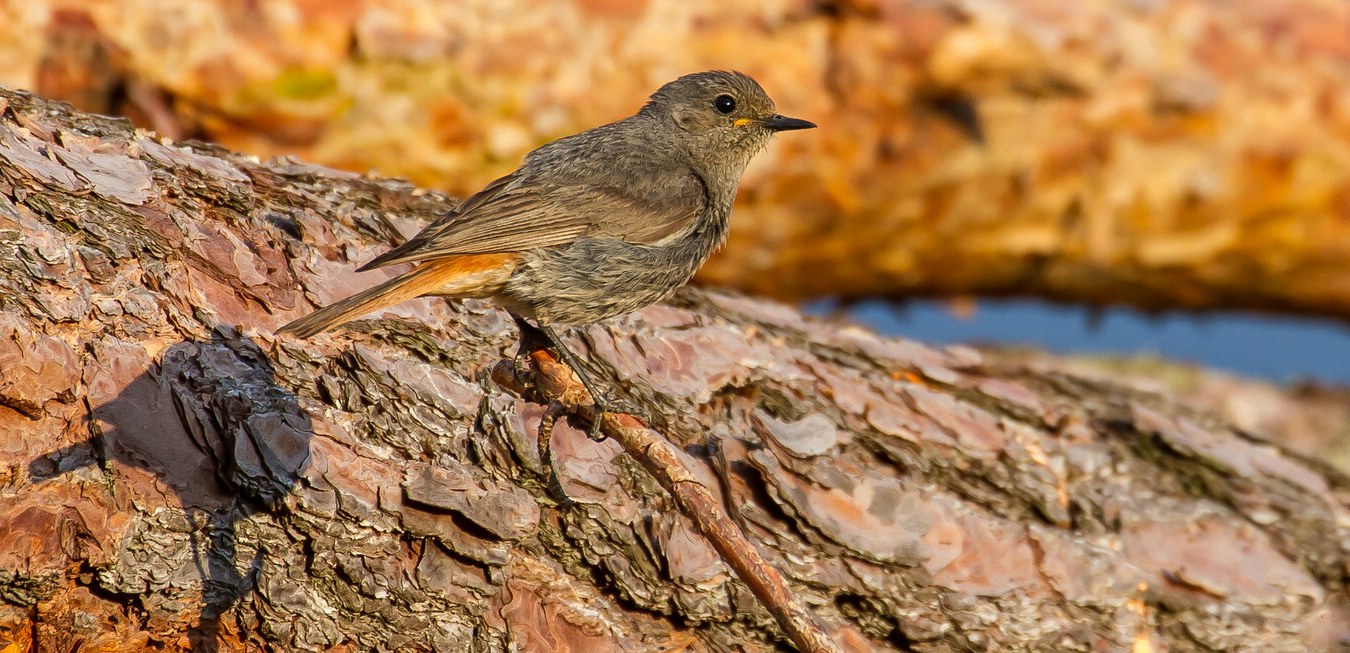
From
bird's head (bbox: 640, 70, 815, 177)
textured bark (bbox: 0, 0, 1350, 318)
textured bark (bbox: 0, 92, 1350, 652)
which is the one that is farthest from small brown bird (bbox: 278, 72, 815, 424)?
textured bark (bbox: 0, 0, 1350, 318)

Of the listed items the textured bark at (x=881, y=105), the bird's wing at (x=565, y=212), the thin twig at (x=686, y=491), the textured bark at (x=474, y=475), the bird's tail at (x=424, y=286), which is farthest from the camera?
the textured bark at (x=881, y=105)

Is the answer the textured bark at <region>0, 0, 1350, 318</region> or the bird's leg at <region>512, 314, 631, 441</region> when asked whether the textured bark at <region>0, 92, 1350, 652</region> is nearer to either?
the bird's leg at <region>512, 314, 631, 441</region>

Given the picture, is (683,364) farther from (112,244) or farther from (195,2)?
(195,2)

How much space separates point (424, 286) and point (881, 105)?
3.37 meters

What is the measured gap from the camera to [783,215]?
633 cm

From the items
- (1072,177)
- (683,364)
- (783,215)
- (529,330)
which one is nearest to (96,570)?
(529,330)

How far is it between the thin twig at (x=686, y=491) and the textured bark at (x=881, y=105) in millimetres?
2469

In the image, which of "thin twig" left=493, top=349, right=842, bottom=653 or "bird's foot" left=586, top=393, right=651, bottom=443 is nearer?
"thin twig" left=493, top=349, right=842, bottom=653

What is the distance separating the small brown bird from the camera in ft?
10.9

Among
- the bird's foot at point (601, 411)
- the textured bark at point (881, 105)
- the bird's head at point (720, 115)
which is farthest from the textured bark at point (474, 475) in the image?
the textured bark at point (881, 105)

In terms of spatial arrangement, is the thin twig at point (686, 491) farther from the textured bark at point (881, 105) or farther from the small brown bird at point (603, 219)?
the textured bark at point (881, 105)

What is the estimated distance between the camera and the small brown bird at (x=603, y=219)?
3.31 m

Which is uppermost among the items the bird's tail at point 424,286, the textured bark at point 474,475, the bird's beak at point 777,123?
the bird's beak at point 777,123

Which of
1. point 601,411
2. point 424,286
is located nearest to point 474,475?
point 601,411
